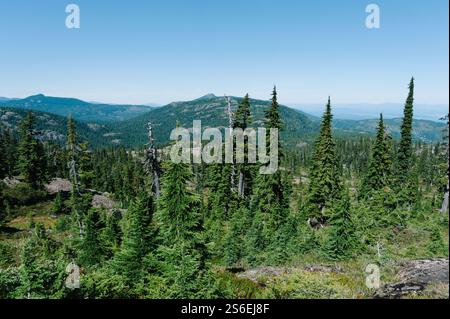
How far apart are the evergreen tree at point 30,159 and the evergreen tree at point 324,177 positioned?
4470 centimetres

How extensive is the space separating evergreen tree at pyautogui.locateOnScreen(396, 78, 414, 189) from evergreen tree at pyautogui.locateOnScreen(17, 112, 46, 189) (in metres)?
57.2

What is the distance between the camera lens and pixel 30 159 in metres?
55.5

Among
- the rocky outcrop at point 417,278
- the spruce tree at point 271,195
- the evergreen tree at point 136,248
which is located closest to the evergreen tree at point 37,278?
the evergreen tree at point 136,248

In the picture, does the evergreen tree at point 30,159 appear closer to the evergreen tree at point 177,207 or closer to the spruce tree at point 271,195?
the spruce tree at point 271,195

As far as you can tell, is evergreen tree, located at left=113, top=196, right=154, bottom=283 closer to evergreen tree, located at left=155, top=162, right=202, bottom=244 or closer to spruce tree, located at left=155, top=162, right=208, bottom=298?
spruce tree, located at left=155, top=162, right=208, bottom=298

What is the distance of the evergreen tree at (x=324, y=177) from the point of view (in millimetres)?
40469

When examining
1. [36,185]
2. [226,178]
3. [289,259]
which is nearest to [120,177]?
[36,185]

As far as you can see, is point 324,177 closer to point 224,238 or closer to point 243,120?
point 243,120

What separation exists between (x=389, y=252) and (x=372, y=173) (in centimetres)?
2963

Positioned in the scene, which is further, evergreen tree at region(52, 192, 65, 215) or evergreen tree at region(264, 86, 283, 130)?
evergreen tree at region(52, 192, 65, 215)

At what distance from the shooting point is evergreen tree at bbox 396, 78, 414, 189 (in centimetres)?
4972

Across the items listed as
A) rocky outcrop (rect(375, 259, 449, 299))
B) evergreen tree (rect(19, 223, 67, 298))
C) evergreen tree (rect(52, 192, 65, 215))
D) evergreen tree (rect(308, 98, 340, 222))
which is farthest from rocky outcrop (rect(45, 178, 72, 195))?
rocky outcrop (rect(375, 259, 449, 299))
